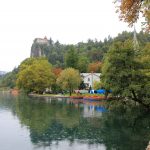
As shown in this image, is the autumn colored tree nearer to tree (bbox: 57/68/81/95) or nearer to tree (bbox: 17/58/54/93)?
tree (bbox: 17/58/54/93)

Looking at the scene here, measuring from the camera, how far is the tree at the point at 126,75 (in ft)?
139

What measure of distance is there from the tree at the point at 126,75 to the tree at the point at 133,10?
28836mm

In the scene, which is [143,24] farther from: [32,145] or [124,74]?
[124,74]

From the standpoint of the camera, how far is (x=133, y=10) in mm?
12961

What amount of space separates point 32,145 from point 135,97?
20020 millimetres

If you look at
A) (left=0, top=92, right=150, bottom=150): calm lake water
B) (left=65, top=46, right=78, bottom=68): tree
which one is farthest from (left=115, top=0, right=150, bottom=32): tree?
(left=65, top=46, right=78, bottom=68): tree

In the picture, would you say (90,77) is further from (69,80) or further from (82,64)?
(69,80)

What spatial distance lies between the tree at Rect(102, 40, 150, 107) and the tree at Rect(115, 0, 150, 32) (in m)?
28.8

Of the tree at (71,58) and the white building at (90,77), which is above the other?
the tree at (71,58)

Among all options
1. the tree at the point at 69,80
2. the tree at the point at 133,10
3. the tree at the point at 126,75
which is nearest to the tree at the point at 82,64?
the tree at the point at 69,80

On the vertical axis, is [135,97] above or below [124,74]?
below

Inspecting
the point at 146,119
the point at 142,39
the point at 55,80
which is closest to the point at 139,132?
the point at 146,119

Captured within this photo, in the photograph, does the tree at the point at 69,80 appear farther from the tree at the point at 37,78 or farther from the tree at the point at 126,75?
the tree at the point at 126,75

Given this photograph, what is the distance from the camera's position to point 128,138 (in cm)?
2897
